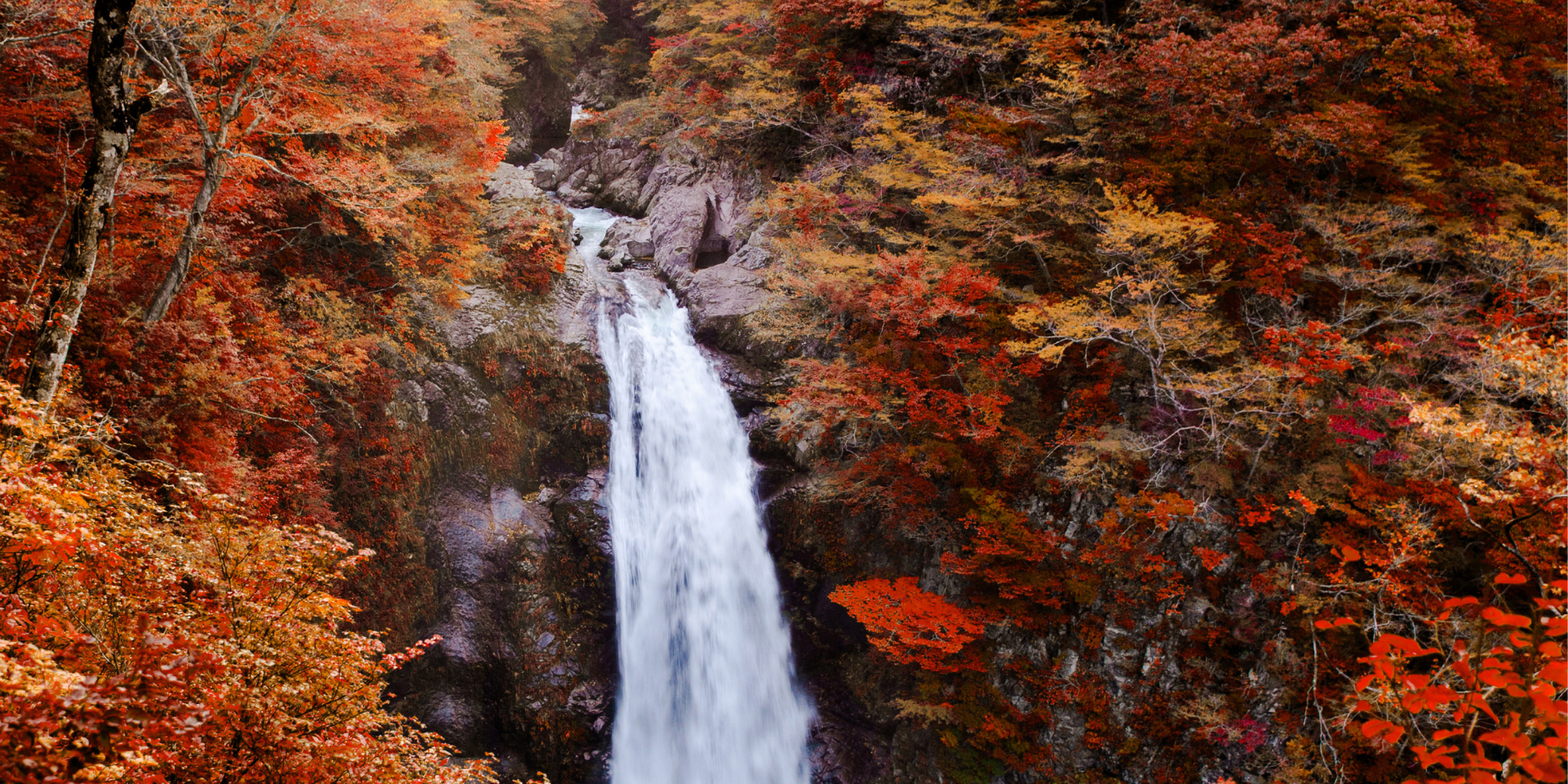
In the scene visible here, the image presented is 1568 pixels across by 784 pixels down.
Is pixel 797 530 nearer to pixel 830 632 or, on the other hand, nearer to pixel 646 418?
pixel 830 632

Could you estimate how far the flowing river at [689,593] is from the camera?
1206 centimetres

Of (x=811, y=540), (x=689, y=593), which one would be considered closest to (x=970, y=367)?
(x=811, y=540)

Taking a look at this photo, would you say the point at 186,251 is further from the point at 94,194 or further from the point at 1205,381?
the point at 1205,381

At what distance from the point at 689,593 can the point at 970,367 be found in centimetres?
706

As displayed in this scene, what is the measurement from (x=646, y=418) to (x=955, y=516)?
22.0 ft

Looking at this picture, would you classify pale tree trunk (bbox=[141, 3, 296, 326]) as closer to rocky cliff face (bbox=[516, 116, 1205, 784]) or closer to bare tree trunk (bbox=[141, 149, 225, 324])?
bare tree trunk (bbox=[141, 149, 225, 324])

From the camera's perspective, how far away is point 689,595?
12828 mm

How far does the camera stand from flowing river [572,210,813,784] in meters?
12.1

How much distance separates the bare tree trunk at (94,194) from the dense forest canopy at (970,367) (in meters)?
0.03

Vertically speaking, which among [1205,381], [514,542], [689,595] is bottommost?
[689,595]

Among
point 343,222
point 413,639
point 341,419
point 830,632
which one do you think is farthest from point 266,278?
point 830,632

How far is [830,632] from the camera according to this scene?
13.2 m

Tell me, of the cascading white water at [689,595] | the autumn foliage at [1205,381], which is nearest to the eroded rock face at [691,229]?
the cascading white water at [689,595]

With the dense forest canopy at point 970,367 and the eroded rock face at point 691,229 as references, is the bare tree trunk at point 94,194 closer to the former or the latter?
the dense forest canopy at point 970,367
